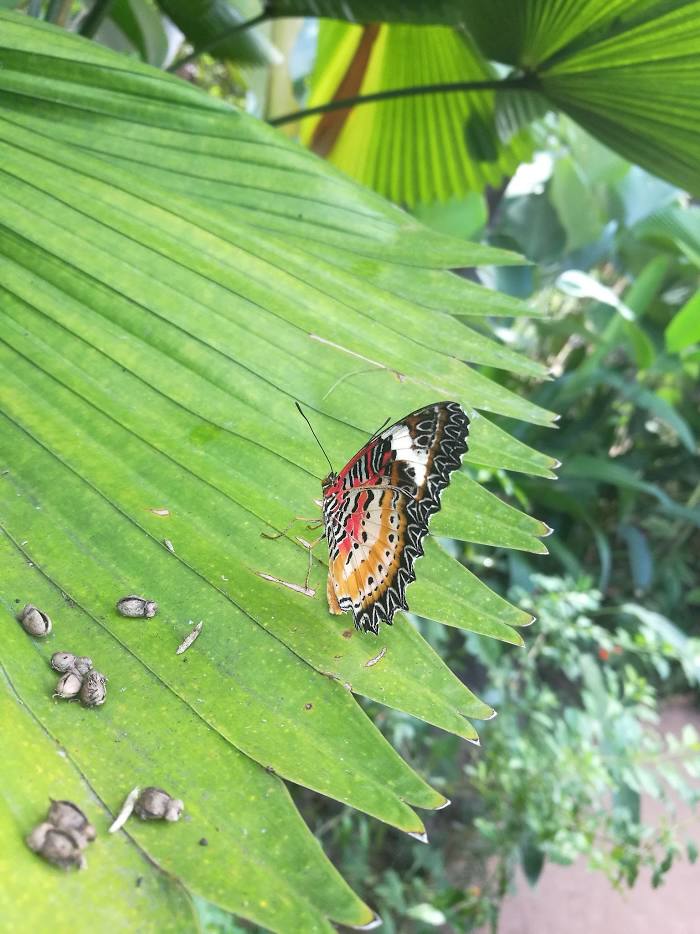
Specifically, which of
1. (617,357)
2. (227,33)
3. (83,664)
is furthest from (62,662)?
(617,357)

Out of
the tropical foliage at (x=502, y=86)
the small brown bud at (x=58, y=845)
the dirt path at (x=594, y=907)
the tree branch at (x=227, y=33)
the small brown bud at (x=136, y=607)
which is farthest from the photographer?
the dirt path at (x=594, y=907)

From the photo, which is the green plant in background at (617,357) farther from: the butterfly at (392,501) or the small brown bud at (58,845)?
the small brown bud at (58,845)

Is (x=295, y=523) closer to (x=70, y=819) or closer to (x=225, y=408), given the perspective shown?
(x=225, y=408)

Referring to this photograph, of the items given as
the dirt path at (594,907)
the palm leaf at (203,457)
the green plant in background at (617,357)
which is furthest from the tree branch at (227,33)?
the dirt path at (594,907)

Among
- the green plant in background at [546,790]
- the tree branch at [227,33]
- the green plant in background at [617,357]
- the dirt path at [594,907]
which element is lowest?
the dirt path at [594,907]

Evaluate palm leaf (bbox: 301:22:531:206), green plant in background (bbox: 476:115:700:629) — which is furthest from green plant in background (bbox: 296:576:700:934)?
palm leaf (bbox: 301:22:531:206)

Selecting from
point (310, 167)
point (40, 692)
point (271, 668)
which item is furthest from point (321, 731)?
point (310, 167)

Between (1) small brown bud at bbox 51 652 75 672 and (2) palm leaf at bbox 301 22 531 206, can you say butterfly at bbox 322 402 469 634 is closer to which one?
(1) small brown bud at bbox 51 652 75 672
